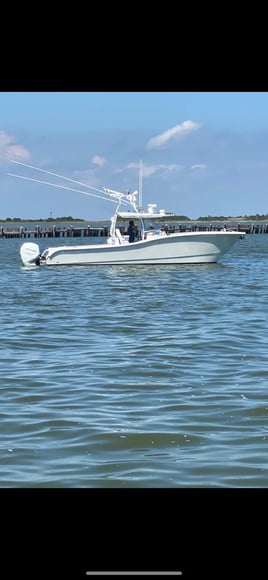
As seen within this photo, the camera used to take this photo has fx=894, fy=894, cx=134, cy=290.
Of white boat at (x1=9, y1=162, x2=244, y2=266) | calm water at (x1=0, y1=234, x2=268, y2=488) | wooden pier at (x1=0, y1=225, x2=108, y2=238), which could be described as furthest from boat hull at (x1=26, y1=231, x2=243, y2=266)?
wooden pier at (x1=0, y1=225, x2=108, y2=238)

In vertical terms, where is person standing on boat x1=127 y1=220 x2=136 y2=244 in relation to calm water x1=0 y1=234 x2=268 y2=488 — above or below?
above

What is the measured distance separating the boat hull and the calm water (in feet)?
26.4

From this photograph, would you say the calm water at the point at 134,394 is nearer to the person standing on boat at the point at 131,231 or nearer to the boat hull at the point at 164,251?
the boat hull at the point at 164,251

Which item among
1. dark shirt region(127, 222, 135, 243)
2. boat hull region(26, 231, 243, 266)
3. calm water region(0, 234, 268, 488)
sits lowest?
calm water region(0, 234, 268, 488)

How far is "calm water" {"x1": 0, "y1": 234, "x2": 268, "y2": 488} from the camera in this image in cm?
607

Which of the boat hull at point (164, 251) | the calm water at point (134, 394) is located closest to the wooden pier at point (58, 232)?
the boat hull at point (164, 251)

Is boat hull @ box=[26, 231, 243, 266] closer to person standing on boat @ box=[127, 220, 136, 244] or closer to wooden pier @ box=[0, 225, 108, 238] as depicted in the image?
person standing on boat @ box=[127, 220, 136, 244]

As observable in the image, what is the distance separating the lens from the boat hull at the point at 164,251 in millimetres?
27125

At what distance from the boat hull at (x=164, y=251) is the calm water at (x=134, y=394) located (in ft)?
26.4
